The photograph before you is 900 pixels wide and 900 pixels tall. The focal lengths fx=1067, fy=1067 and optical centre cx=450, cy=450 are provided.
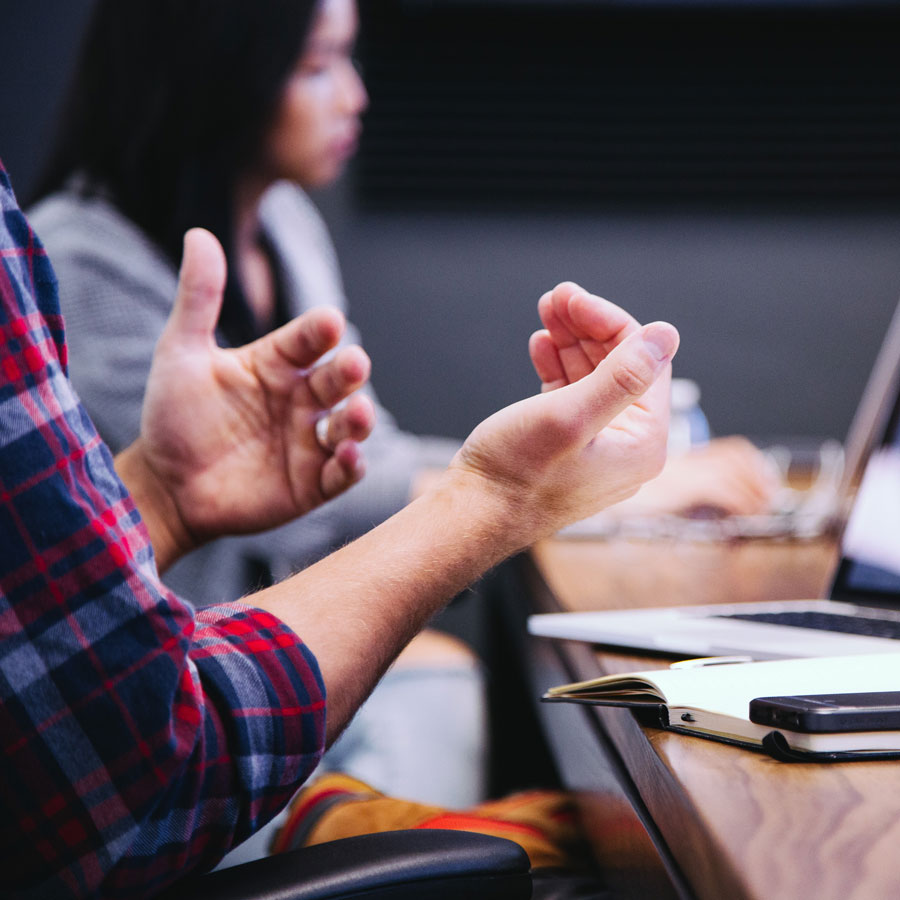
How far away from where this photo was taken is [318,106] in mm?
1735

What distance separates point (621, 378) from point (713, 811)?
0.27 m

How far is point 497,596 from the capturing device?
1.99m

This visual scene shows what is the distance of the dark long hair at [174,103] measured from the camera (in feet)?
5.15

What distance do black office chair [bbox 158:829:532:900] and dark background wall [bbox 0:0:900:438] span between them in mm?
2192

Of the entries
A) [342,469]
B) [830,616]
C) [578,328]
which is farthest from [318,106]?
[830,616]

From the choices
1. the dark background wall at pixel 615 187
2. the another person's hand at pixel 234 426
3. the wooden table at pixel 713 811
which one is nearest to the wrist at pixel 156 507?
the another person's hand at pixel 234 426

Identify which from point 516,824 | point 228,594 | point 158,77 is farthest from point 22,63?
point 516,824

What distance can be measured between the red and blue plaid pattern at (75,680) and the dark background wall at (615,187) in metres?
2.21

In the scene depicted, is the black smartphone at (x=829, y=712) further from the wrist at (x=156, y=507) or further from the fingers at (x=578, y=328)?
the wrist at (x=156, y=507)

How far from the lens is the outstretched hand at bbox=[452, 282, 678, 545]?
0.67 m

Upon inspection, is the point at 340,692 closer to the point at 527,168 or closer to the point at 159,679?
the point at 159,679

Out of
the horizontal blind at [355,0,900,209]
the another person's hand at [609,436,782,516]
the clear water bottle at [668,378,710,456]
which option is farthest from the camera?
the horizontal blind at [355,0,900,209]

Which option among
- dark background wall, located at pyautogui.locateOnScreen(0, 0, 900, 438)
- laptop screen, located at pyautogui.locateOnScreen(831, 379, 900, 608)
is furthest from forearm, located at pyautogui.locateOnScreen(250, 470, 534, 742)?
dark background wall, located at pyautogui.locateOnScreen(0, 0, 900, 438)

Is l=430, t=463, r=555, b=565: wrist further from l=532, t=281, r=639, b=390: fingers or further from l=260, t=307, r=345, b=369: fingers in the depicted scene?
l=260, t=307, r=345, b=369: fingers
